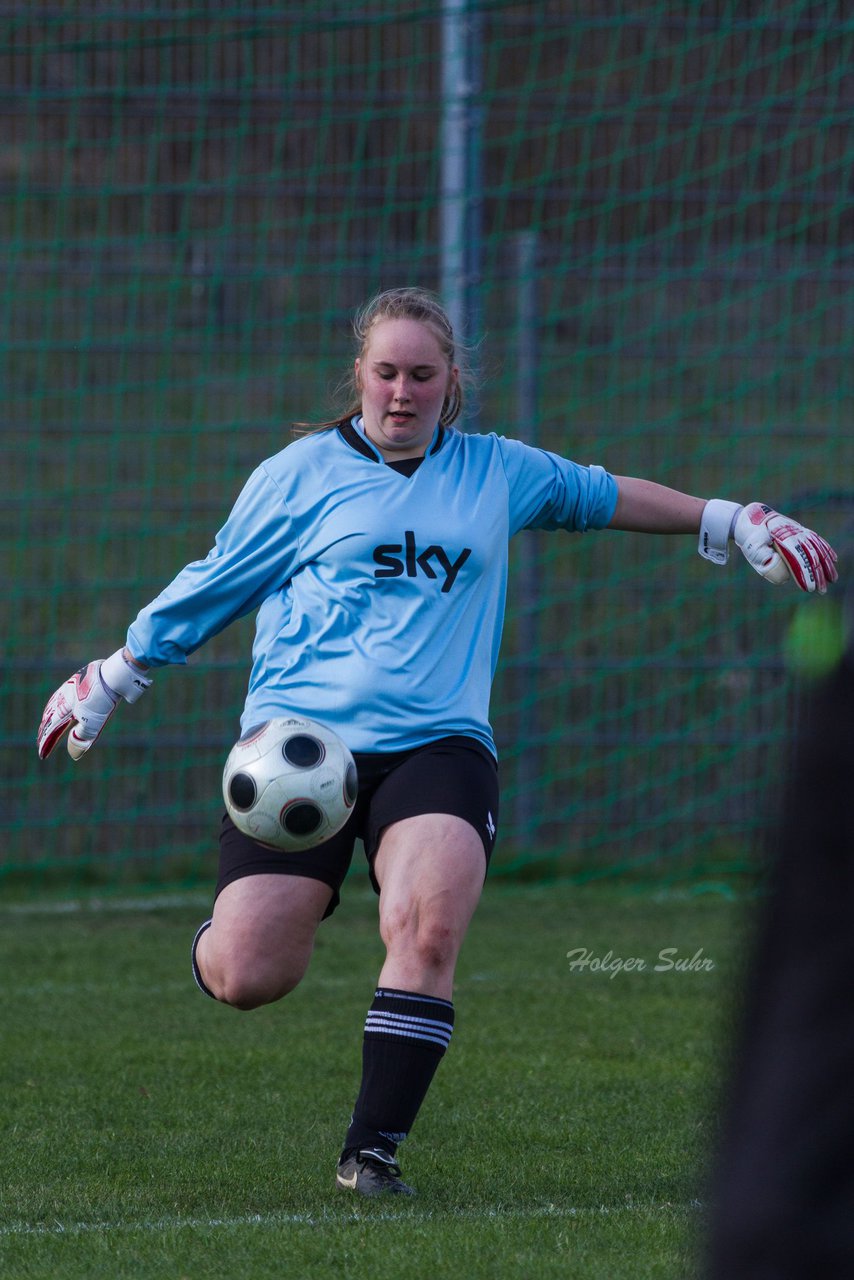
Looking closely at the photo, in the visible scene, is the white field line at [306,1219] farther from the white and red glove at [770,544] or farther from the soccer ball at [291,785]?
the white and red glove at [770,544]

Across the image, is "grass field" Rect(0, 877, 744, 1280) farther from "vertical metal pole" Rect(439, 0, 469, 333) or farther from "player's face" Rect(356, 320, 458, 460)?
"vertical metal pole" Rect(439, 0, 469, 333)

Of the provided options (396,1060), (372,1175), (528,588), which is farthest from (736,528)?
(528,588)

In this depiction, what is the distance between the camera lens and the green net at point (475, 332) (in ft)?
28.2

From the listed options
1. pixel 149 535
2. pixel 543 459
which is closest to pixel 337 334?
pixel 149 535

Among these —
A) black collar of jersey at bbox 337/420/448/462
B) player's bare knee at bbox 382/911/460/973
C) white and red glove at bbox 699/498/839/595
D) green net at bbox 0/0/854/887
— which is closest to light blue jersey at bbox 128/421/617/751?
black collar of jersey at bbox 337/420/448/462

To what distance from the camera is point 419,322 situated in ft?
13.3

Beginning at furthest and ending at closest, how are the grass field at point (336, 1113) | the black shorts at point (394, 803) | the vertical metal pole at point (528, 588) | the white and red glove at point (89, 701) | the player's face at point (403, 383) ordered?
the vertical metal pole at point (528, 588), the white and red glove at point (89, 701), the player's face at point (403, 383), the black shorts at point (394, 803), the grass field at point (336, 1113)

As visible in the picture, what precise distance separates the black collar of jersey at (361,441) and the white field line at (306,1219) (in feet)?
5.34

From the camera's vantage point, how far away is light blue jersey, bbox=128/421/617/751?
3.91 m

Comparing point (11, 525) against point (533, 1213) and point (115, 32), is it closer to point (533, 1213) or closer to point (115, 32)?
point (115, 32)

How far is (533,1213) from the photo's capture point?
356 cm

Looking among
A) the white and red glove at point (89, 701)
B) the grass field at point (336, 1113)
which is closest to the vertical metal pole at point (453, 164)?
the grass field at point (336, 1113)

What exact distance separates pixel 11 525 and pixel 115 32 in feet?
8.72

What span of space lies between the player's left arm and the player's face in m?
0.50
